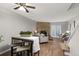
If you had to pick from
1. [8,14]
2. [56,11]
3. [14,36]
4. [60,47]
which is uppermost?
[56,11]

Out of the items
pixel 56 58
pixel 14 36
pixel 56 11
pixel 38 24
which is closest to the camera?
pixel 56 58

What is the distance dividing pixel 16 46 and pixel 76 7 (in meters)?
2.59

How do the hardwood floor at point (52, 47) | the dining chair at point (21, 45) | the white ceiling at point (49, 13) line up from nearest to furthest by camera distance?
1. the dining chair at point (21, 45)
2. the white ceiling at point (49, 13)
3. the hardwood floor at point (52, 47)

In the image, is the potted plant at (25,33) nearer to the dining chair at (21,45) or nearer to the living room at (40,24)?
the living room at (40,24)

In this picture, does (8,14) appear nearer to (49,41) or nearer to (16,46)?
(16,46)

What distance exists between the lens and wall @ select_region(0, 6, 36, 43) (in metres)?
3.02

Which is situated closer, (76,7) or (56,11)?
(76,7)

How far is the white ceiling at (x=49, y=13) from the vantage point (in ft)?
11.1

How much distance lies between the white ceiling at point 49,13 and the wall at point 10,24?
20cm

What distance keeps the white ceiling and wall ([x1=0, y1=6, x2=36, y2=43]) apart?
203 millimetres

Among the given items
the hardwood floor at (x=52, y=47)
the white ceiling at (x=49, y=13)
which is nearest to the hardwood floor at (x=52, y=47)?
the hardwood floor at (x=52, y=47)

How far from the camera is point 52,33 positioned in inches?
146

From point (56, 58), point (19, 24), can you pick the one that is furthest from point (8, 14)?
point (56, 58)

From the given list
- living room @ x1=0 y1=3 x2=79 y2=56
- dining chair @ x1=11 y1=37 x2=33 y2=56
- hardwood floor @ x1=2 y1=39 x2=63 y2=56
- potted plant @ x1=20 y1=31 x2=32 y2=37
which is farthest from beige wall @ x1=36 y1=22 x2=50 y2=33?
dining chair @ x1=11 y1=37 x2=33 y2=56
